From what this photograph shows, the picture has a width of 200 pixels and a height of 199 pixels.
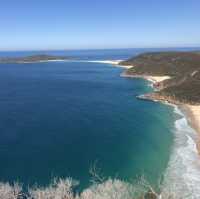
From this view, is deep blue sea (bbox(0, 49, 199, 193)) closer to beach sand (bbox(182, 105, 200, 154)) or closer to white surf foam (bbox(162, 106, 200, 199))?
white surf foam (bbox(162, 106, 200, 199))

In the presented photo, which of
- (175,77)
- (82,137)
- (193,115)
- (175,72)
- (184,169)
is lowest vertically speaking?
(184,169)

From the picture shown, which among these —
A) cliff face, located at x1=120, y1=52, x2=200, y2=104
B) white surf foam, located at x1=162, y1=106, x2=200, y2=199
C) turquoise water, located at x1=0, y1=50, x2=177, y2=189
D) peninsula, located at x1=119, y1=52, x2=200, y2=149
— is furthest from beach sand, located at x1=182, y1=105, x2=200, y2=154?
turquoise water, located at x1=0, y1=50, x2=177, y2=189

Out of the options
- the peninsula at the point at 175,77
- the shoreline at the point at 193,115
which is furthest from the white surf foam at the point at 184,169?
the peninsula at the point at 175,77

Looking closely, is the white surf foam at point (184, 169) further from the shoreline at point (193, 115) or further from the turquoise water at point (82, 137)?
the turquoise water at point (82, 137)

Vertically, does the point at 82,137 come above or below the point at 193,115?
below

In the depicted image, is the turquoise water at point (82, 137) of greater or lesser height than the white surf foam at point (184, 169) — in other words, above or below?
above

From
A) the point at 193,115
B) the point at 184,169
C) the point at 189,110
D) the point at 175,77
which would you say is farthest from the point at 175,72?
the point at 184,169

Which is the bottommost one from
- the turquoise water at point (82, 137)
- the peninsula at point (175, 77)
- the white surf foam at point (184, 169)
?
the white surf foam at point (184, 169)

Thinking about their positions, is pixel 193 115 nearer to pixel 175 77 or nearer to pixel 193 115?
pixel 193 115
